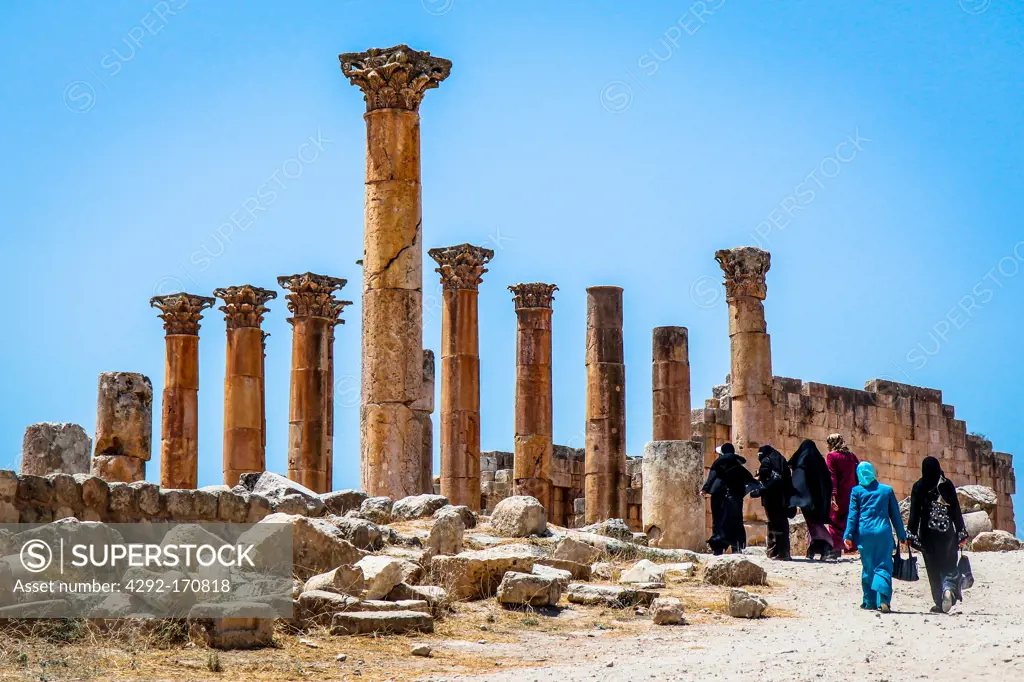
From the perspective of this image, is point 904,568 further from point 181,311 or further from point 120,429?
point 181,311

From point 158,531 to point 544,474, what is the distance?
55.4 feet

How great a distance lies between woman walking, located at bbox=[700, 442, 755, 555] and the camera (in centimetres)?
1828

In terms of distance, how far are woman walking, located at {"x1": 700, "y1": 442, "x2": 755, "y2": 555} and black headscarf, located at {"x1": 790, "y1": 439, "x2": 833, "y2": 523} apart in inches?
25.7

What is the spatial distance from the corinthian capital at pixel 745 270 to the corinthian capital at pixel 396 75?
33.0 feet

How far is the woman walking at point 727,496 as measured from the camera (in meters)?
18.3

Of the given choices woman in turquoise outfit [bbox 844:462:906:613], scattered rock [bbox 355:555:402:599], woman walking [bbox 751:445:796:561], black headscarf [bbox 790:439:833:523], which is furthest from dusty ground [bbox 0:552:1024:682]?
woman walking [bbox 751:445:796:561]

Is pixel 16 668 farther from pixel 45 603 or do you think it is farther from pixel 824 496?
pixel 824 496

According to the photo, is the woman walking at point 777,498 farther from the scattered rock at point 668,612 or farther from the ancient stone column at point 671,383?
the ancient stone column at point 671,383

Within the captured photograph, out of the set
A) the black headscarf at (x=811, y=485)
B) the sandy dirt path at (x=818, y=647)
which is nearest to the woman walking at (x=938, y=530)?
the sandy dirt path at (x=818, y=647)

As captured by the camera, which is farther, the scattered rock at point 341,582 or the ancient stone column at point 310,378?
the ancient stone column at point 310,378

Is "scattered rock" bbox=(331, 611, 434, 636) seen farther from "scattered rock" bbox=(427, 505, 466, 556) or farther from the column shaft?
the column shaft

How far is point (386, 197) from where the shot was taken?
64.0 ft

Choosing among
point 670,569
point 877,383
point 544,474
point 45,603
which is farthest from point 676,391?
point 45,603

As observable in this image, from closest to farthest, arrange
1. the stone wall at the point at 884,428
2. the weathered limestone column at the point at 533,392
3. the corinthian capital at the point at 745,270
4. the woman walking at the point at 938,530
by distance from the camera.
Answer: the woman walking at the point at 938,530 → the corinthian capital at the point at 745,270 → the weathered limestone column at the point at 533,392 → the stone wall at the point at 884,428
